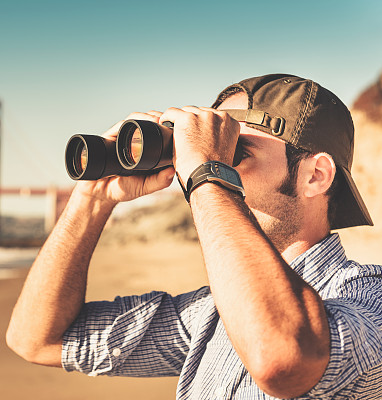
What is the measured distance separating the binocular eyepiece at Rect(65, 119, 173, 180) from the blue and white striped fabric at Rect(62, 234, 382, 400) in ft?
1.47

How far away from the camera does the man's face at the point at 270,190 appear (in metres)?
1.45

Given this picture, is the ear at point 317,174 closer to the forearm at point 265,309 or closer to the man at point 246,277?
the man at point 246,277

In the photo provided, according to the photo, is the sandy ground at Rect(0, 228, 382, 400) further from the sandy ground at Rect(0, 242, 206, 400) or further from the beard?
the beard

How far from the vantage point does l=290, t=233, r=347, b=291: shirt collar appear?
1358 millimetres

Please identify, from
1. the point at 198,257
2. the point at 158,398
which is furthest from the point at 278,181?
the point at 198,257

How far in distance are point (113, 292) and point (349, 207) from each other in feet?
27.9

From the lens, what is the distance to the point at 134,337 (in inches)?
61.1

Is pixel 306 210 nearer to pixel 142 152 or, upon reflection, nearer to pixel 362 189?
pixel 142 152

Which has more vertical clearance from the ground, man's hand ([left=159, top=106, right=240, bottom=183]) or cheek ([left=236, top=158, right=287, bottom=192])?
man's hand ([left=159, top=106, right=240, bottom=183])

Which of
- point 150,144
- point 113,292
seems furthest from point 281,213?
point 113,292

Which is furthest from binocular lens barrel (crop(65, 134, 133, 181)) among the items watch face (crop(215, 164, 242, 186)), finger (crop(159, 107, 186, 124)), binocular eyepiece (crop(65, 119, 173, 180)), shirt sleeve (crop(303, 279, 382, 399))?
shirt sleeve (crop(303, 279, 382, 399))

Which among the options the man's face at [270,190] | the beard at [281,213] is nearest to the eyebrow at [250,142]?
the man's face at [270,190]

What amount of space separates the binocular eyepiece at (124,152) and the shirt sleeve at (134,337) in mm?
437

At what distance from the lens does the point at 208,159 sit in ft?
3.78
